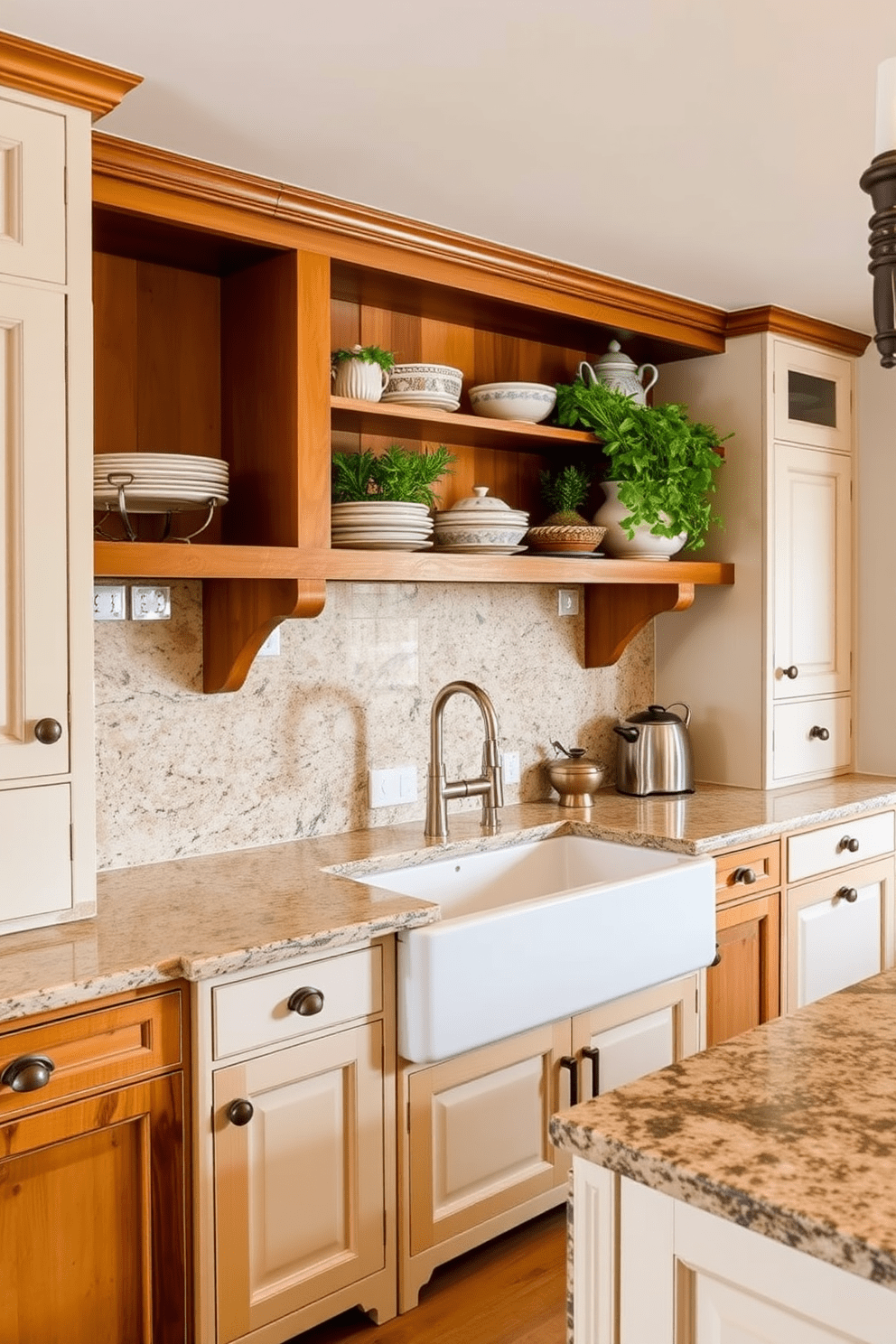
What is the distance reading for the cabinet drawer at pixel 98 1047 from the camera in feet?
5.63

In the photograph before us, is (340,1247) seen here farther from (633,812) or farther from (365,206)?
(365,206)

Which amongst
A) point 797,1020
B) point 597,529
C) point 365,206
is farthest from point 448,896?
point 365,206

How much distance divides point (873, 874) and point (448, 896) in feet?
4.70

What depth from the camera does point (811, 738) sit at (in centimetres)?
370

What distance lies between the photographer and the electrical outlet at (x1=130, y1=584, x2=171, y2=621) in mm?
2514

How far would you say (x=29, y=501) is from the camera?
1941 mm

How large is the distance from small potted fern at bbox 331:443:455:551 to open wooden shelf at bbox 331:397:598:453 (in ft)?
0.27

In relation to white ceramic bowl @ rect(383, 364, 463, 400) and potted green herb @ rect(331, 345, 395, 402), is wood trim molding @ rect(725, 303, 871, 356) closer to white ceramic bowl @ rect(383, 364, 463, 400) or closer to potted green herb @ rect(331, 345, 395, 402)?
white ceramic bowl @ rect(383, 364, 463, 400)

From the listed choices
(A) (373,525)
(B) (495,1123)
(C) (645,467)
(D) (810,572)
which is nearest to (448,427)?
(A) (373,525)

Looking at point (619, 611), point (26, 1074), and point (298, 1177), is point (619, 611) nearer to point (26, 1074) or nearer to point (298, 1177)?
point (298, 1177)

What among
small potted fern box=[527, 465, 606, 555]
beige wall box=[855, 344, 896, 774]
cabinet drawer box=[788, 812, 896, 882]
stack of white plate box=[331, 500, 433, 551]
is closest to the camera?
stack of white plate box=[331, 500, 433, 551]

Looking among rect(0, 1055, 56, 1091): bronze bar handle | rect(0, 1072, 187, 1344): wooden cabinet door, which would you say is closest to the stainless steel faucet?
rect(0, 1072, 187, 1344): wooden cabinet door

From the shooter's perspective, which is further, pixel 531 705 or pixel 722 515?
pixel 722 515

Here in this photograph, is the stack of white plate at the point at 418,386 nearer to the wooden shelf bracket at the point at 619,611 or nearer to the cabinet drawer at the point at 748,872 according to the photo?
the wooden shelf bracket at the point at 619,611
